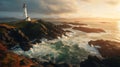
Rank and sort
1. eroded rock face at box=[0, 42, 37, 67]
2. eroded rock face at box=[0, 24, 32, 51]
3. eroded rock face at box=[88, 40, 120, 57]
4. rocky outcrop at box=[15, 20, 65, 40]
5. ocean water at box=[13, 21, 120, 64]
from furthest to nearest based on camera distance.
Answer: rocky outcrop at box=[15, 20, 65, 40]
eroded rock face at box=[0, 24, 32, 51]
eroded rock face at box=[88, 40, 120, 57]
ocean water at box=[13, 21, 120, 64]
eroded rock face at box=[0, 42, 37, 67]

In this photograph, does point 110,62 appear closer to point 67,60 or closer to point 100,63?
point 100,63

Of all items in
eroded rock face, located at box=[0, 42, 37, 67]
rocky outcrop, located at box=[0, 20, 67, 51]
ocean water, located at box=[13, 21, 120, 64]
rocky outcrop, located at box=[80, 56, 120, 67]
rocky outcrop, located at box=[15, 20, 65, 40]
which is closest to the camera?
eroded rock face, located at box=[0, 42, 37, 67]

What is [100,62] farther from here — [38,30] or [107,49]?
[38,30]

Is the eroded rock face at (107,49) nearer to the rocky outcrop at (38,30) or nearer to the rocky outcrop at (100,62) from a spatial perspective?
the rocky outcrop at (100,62)

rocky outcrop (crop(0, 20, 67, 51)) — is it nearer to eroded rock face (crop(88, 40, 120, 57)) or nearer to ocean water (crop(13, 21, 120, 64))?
ocean water (crop(13, 21, 120, 64))

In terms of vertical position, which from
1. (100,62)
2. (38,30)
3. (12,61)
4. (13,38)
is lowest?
(100,62)

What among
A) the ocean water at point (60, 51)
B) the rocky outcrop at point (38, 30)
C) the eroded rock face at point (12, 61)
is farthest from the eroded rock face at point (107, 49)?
the eroded rock face at point (12, 61)

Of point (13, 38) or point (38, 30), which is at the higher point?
point (38, 30)

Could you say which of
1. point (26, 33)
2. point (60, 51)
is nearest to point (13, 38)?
point (26, 33)

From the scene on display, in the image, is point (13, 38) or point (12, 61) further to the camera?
point (13, 38)

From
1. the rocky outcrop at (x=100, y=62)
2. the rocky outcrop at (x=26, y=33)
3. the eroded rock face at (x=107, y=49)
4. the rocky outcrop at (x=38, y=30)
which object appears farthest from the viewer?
the rocky outcrop at (x=38, y=30)

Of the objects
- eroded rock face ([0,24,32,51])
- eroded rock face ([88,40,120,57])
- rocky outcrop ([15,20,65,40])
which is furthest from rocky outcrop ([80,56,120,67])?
rocky outcrop ([15,20,65,40])

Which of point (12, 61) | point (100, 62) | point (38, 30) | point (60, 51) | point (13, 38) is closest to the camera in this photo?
point (12, 61)
